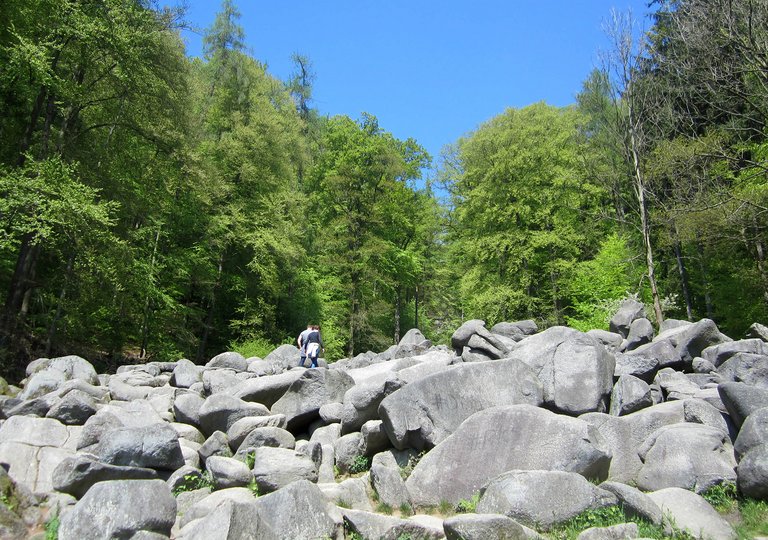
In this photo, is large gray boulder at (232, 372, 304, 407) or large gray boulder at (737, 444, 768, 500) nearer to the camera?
large gray boulder at (737, 444, 768, 500)

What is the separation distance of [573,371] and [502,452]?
2779 mm

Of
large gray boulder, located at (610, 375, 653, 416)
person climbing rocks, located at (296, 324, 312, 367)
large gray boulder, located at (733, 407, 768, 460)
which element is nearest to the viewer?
large gray boulder, located at (733, 407, 768, 460)

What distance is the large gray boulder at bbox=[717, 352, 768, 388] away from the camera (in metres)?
9.54

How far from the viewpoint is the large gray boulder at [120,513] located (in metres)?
6.23

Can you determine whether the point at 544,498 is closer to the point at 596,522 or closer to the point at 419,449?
the point at 596,522

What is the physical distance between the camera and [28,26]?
1702 cm

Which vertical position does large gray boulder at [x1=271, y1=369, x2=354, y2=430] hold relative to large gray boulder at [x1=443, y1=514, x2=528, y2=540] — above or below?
above

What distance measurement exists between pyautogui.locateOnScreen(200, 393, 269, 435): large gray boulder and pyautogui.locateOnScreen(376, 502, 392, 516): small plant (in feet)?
13.1

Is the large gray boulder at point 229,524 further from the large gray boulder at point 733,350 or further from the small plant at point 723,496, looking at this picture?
the large gray boulder at point 733,350

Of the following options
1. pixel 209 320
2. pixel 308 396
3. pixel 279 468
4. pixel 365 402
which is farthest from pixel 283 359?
pixel 209 320

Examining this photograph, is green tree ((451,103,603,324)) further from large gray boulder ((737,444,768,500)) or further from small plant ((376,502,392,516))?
large gray boulder ((737,444,768,500))

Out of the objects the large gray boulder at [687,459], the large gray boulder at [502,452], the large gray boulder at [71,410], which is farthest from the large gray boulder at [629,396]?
the large gray boulder at [71,410]

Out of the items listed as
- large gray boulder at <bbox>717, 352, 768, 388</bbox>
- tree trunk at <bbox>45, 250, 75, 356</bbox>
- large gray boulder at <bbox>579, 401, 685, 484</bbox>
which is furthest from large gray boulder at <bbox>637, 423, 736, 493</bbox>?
tree trunk at <bbox>45, 250, 75, 356</bbox>

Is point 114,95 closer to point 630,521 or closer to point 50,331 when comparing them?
point 50,331
